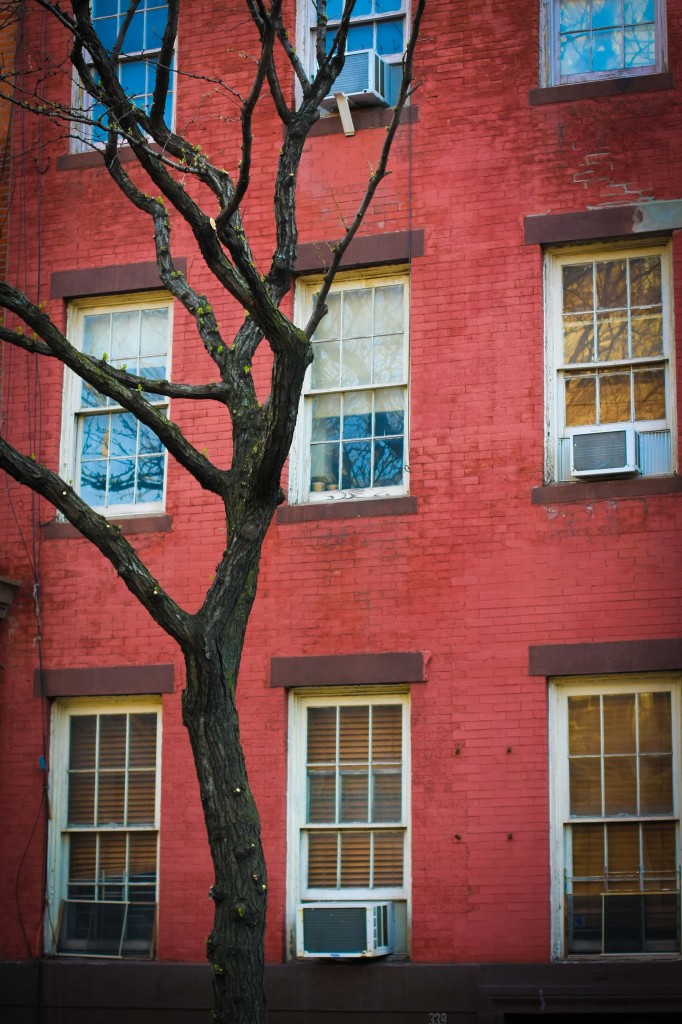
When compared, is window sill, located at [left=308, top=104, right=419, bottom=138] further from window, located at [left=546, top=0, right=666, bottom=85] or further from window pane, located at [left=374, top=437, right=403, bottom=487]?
window pane, located at [left=374, top=437, right=403, bottom=487]

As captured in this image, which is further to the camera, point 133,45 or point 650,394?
point 133,45

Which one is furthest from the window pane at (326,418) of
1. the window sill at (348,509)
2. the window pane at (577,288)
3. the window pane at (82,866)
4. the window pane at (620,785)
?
the window pane at (82,866)

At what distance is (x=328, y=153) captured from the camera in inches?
526

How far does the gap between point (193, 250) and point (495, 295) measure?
2990 millimetres

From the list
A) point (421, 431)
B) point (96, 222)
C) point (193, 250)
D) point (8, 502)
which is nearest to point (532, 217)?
point (421, 431)

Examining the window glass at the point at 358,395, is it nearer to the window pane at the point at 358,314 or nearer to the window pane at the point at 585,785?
the window pane at the point at 358,314

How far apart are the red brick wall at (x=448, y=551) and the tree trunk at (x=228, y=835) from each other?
354 cm

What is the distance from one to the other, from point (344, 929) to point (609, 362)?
507cm

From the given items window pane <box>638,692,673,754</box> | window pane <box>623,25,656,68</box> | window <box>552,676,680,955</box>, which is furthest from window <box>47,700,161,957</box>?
window pane <box>623,25,656,68</box>

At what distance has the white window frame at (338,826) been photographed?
1193 centimetres

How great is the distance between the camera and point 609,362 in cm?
1220

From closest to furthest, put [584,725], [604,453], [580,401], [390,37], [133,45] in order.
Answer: [584,725] < [604,453] < [580,401] < [390,37] < [133,45]

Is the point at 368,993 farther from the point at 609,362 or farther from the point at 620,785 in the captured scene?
the point at 609,362

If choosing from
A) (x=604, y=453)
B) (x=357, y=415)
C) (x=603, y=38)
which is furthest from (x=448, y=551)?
(x=603, y=38)
